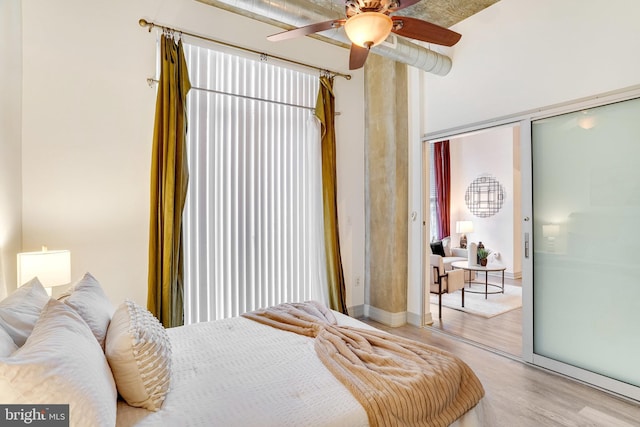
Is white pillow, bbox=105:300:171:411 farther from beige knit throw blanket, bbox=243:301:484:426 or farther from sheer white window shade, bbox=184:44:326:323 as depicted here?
sheer white window shade, bbox=184:44:326:323

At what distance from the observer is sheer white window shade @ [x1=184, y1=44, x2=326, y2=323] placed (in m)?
3.26

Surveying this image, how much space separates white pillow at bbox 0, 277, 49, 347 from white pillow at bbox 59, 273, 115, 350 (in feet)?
0.38

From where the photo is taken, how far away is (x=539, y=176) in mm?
2963

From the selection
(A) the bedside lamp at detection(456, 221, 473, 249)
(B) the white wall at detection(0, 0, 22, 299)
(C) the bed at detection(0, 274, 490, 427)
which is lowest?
(C) the bed at detection(0, 274, 490, 427)

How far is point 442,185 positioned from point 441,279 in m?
3.59

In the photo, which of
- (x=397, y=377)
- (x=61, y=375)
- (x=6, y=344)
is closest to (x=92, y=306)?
(x=6, y=344)

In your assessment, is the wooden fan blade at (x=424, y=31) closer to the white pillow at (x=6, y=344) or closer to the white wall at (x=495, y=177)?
the white pillow at (x=6, y=344)

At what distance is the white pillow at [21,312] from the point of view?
1.28 meters

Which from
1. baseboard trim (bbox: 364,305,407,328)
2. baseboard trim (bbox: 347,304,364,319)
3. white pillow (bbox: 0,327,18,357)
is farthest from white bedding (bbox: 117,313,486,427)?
baseboard trim (bbox: 347,304,364,319)

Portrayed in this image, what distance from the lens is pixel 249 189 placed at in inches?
140

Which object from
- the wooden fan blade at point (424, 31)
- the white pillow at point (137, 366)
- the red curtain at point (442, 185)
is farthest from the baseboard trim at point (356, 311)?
the red curtain at point (442, 185)

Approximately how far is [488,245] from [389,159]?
4127 millimetres

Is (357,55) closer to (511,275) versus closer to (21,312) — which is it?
(21,312)

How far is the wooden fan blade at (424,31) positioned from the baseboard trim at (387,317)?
3.00 m
